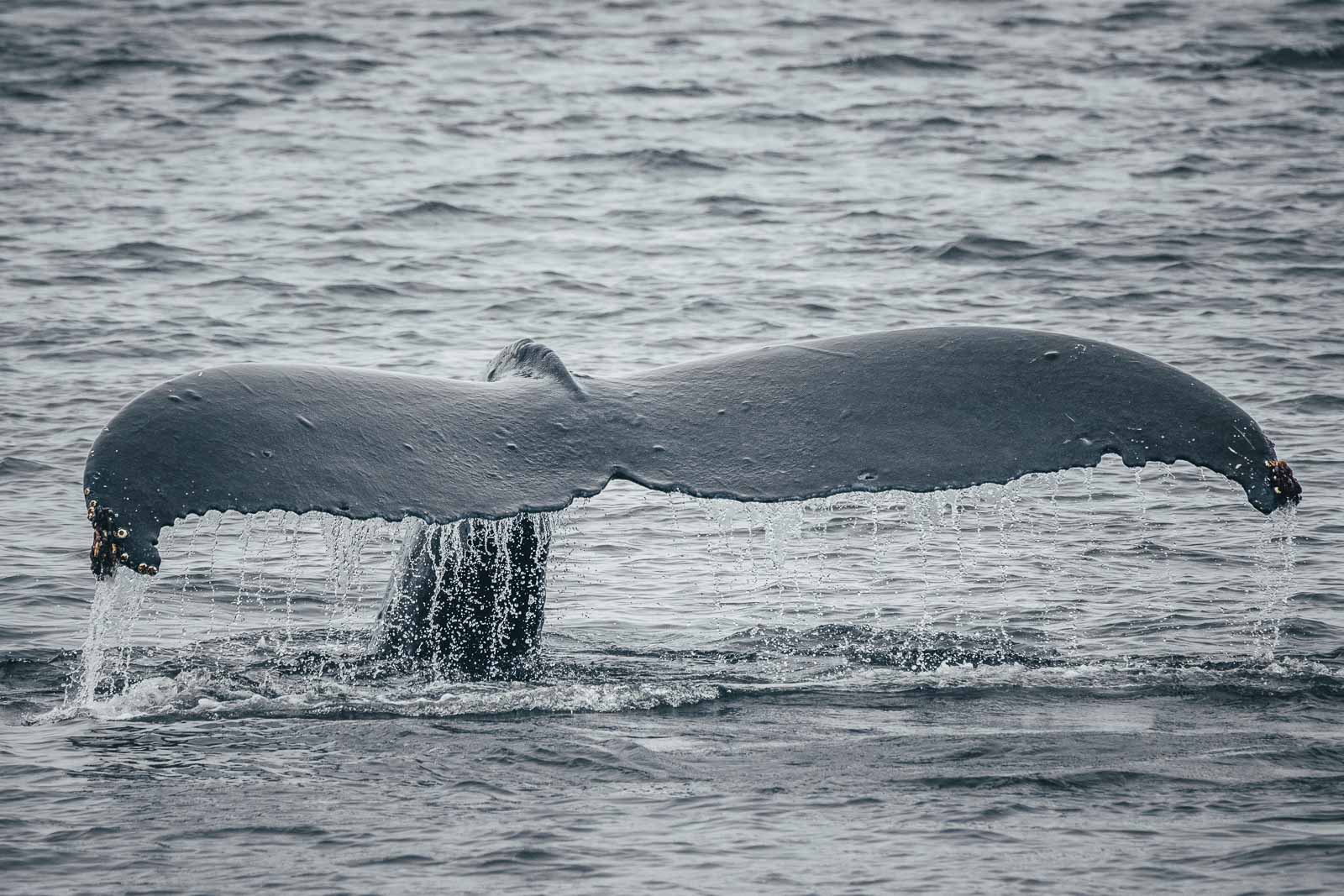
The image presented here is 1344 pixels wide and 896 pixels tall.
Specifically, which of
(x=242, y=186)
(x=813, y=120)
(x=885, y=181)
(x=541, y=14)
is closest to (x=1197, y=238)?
A: (x=885, y=181)

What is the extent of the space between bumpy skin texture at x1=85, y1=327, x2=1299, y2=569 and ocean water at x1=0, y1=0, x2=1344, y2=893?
28 centimetres

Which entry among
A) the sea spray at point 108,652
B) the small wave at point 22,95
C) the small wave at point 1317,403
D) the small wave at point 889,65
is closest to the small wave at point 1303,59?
the small wave at point 889,65

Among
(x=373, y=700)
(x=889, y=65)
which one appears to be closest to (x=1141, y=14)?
(x=889, y=65)

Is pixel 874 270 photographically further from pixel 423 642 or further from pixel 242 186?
pixel 423 642

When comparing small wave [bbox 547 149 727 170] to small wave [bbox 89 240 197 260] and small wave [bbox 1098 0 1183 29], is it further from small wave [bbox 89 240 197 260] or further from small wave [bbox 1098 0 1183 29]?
small wave [bbox 1098 0 1183 29]

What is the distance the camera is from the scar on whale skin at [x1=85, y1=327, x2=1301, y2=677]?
4.41 m

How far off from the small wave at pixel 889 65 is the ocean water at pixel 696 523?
0.11 meters

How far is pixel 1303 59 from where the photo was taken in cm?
2839

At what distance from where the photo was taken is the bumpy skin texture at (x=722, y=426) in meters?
4.49

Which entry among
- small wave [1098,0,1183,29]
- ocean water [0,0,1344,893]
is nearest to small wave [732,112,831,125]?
ocean water [0,0,1344,893]

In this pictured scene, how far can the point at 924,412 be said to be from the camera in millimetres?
5012

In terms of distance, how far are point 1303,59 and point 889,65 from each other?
6.38 metres

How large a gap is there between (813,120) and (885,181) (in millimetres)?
3820

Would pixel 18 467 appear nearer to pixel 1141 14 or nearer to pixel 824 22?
pixel 824 22
